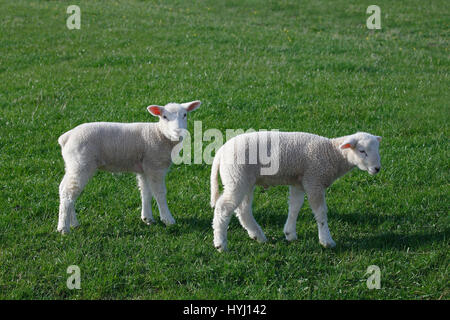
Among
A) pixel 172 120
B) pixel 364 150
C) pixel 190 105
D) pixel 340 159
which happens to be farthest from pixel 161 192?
pixel 364 150

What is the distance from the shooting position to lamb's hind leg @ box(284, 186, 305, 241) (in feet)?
22.3

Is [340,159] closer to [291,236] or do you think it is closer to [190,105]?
[291,236]

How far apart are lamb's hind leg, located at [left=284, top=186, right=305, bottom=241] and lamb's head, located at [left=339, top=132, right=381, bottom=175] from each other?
857mm

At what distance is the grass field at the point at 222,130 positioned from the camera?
6.10m

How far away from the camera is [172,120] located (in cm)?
679

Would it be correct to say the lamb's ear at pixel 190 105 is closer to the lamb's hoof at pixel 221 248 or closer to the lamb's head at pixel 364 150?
the lamb's hoof at pixel 221 248

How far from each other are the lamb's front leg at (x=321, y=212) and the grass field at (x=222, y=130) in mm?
150

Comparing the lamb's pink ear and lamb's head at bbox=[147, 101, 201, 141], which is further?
lamb's head at bbox=[147, 101, 201, 141]

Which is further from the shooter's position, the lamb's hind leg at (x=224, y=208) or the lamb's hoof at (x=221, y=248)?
the lamb's hoof at (x=221, y=248)

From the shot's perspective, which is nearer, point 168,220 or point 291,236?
point 291,236

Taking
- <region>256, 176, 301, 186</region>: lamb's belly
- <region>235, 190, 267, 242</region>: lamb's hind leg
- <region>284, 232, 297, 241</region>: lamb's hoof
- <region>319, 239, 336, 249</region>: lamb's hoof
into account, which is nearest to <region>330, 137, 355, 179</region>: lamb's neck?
<region>256, 176, 301, 186</region>: lamb's belly

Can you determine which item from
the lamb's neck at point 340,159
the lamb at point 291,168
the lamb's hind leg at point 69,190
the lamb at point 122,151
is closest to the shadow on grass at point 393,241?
the lamb at point 291,168

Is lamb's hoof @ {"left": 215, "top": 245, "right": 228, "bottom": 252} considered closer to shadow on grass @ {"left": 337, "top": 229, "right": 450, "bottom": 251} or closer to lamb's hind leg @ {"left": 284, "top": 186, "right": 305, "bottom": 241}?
lamb's hind leg @ {"left": 284, "top": 186, "right": 305, "bottom": 241}

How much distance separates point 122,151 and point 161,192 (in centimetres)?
Answer: 75
